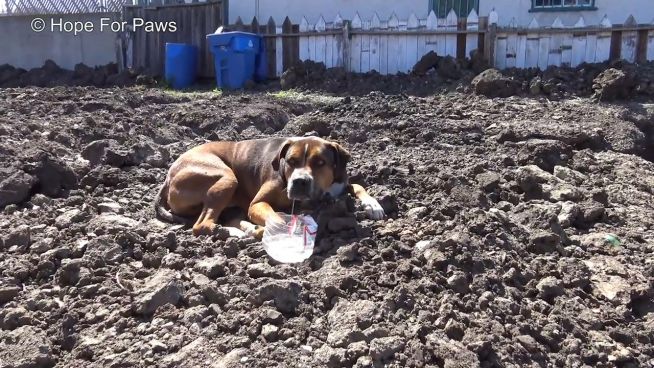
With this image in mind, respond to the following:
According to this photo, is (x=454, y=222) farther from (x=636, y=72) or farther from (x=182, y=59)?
(x=182, y=59)

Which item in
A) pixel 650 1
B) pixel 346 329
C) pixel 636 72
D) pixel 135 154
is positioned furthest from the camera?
pixel 650 1

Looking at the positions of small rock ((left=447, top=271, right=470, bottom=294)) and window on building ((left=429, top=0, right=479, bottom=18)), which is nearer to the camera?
small rock ((left=447, top=271, right=470, bottom=294))

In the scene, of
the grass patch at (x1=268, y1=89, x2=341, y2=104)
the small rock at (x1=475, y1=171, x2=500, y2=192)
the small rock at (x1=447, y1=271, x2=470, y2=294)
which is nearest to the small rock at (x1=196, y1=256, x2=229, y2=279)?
the small rock at (x1=447, y1=271, x2=470, y2=294)

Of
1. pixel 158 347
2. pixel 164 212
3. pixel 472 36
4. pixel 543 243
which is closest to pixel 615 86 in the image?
pixel 472 36

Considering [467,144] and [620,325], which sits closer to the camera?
[620,325]

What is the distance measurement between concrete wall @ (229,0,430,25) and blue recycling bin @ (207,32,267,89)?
2.16 meters

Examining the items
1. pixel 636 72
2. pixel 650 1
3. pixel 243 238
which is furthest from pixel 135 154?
pixel 650 1

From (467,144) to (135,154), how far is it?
142 inches

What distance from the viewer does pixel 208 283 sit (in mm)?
4578

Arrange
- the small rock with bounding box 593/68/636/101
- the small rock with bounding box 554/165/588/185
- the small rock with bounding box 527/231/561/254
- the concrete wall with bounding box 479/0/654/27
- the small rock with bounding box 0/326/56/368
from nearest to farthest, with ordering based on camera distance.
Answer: the small rock with bounding box 0/326/56/368, the small rock with bounding box 527/231/561/254, the small rock with bounding box 554/165/588/185, the small rock with bounding box 593/68/636/101, the concrete wall with bounding box 479/0/654/27

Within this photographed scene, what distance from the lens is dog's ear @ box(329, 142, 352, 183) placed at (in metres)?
5.82

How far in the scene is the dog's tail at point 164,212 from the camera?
5969mm

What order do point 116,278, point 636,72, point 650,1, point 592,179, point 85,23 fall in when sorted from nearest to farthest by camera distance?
point 116,278, point 592,179, point 636,72, point 650,1, point 85,23

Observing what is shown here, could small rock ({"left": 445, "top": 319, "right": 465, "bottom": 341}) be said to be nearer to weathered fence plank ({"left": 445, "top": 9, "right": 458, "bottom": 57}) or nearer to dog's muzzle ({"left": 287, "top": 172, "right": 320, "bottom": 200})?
dog's muzzle ({"left": 287, "top": 172, "right": 320, "bottom": 200})
